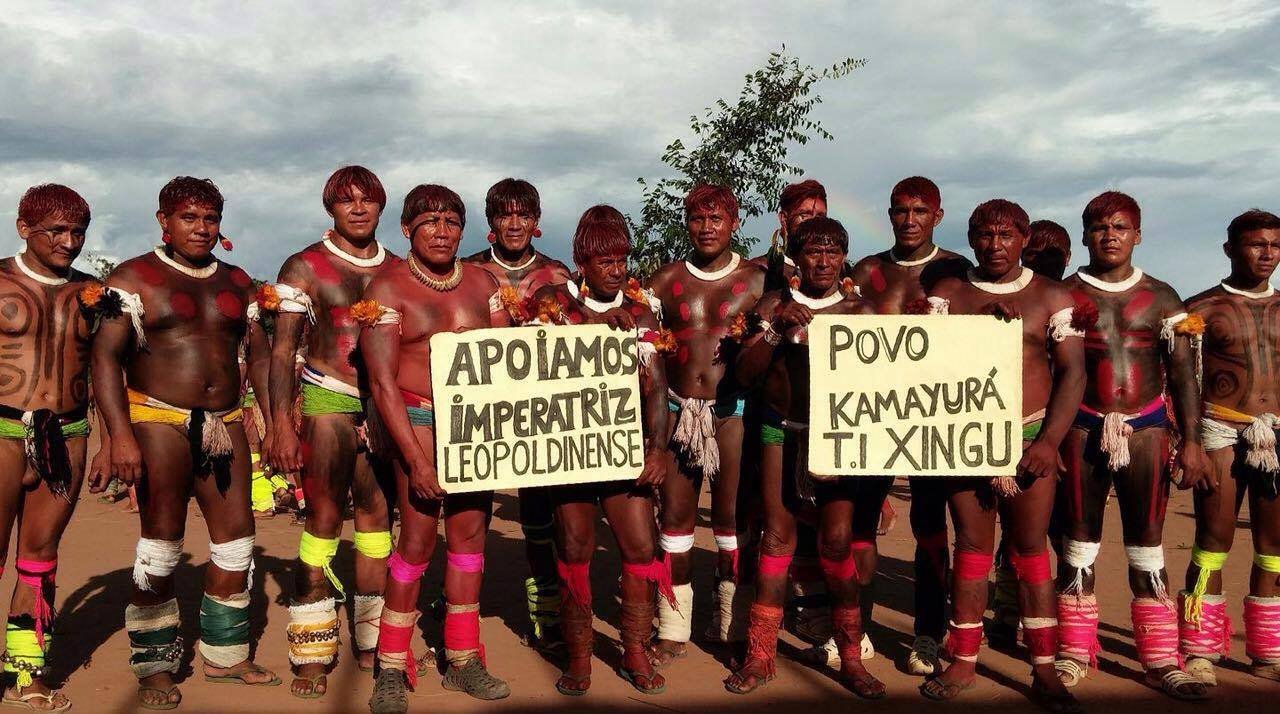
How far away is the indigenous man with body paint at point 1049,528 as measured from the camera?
6.53m

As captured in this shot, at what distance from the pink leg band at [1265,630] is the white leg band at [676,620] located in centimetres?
334

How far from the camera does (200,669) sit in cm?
614

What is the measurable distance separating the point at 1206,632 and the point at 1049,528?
104 centimetres

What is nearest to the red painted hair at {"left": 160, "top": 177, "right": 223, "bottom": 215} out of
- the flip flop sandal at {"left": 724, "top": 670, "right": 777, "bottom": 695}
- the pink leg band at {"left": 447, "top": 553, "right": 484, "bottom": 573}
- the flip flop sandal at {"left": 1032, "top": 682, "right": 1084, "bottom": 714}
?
the pink leg band at {"left": 447, "top": 553, "right": 484, "bottom": 573}

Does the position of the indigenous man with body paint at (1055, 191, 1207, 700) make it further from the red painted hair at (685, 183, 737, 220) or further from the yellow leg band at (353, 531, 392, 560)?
the yellow leg band at (353, 531, 392, 560)

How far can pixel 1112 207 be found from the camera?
576 centimetres

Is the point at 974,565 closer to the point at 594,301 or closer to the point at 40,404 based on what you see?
the point at 594,301

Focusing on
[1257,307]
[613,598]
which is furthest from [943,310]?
[613,598]

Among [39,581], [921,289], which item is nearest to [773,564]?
[921,289]

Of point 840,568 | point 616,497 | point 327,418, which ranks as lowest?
point 840,568

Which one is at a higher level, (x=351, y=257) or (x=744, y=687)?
(x=351, y=257)

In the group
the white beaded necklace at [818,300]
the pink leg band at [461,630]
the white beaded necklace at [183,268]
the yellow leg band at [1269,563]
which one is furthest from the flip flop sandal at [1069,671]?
the white beaded necklace at [183,268]

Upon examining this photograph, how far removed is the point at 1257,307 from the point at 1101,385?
3.93ft

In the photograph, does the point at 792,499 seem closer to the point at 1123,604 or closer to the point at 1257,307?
the point at 1257,307
